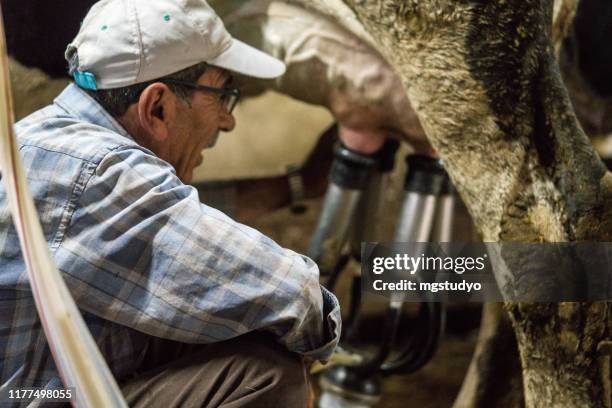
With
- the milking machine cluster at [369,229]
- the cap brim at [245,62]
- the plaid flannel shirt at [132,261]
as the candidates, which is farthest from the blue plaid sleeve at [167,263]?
the milking machine cluster at [369,229]

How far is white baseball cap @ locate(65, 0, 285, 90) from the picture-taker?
0.92m

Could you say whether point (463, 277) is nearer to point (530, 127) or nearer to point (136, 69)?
point (530, 127)

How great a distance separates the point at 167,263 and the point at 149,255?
18 mm

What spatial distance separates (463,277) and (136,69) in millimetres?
419

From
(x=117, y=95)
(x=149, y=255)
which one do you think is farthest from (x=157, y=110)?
(x=149, y=255)

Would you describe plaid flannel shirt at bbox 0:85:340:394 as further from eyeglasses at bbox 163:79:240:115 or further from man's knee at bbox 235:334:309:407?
eyeglasses at bbox 163:79:240:115

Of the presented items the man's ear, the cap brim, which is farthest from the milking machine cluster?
the man's ear

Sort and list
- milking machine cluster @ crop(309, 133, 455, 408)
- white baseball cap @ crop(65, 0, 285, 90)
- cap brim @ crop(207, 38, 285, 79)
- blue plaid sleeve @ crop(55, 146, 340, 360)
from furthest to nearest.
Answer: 1. milking machine cluster @ crop(309, 133, 455, 408)
2. cap brim @ crop(207, 38, 285, 79)
3. white baseball cap @ crop(65, 0, 285, 90)
4. blue plaid sleeve @ crop(55, 146, 340, 360)

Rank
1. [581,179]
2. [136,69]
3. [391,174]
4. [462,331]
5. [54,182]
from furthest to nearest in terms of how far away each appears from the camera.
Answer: [462,331] → [391,174] → [581,179] → [136,69] → [54,182]

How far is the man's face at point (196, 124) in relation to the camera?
99 centimetres

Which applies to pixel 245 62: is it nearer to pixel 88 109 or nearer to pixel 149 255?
pixel 88 109

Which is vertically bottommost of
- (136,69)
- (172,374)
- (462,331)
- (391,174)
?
(462,331)

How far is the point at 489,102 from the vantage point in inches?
42.4

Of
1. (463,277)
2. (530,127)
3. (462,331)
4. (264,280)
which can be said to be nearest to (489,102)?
(530,127)
